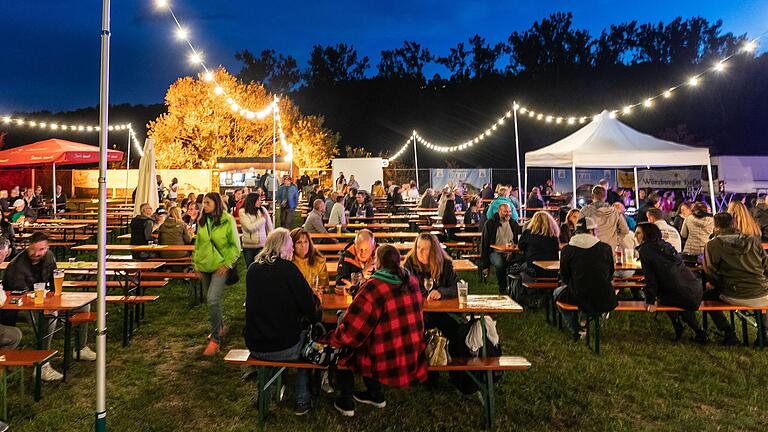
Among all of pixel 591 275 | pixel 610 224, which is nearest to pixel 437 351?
pixel 591 275

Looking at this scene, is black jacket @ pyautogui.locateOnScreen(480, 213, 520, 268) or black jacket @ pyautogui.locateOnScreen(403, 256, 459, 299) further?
black jacket @ pyautogui.locateOnScreen(480, 213, 520, 268)

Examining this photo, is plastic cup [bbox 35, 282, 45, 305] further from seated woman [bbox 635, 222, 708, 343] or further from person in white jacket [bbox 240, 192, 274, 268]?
seated woman [bbox 635, 222, 708, 343]

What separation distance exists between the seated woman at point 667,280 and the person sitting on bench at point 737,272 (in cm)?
34

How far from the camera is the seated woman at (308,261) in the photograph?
14.6ft

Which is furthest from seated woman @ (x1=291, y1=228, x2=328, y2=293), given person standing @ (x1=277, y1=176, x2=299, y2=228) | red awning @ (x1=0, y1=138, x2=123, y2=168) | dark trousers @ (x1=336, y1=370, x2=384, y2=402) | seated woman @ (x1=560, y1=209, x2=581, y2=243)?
red awning @ (x1=0, y1=138, x2=123, y2=168)

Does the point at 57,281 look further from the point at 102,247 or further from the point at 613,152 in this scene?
the point at 613,152

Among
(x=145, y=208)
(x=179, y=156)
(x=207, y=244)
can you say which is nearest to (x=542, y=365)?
(x=207, y=244)

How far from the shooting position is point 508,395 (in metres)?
3.75

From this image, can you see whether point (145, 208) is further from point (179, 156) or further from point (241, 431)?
point (179, 156)

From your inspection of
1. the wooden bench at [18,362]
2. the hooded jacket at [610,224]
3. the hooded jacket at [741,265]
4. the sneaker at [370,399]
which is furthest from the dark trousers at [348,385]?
the hooded jacket at [610,224]

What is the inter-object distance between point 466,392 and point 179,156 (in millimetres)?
27444

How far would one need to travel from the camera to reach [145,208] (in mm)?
7691

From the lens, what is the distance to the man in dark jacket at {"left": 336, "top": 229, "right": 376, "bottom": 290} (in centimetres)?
454

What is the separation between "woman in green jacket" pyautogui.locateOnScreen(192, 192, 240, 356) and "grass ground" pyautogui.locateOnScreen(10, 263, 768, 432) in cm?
38
